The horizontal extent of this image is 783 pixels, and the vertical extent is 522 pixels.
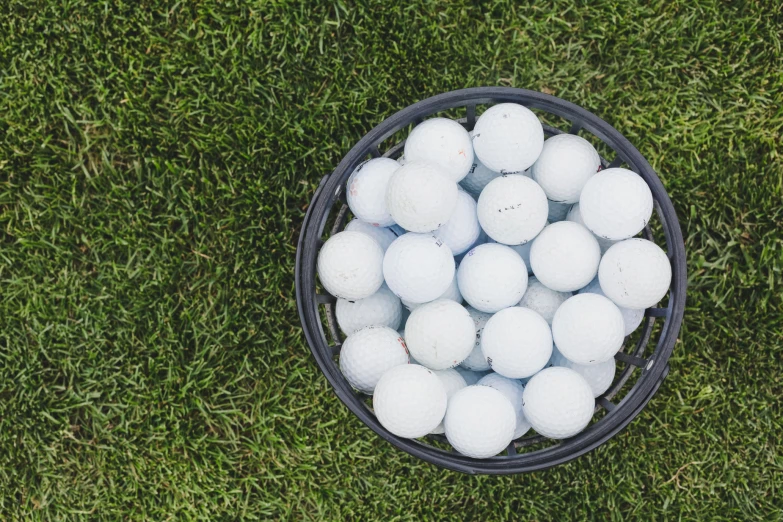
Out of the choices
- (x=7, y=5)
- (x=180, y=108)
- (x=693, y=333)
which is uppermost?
(x=7, y=5)

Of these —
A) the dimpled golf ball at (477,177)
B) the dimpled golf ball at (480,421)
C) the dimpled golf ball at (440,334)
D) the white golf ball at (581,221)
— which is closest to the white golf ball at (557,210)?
the white golf ball at (581,221)

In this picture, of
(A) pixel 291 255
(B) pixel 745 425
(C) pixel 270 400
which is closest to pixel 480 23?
(A) pixel 291 255

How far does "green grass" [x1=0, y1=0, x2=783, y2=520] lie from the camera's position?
192cm

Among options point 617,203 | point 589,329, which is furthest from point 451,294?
point 617,203

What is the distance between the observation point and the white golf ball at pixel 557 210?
1.79m

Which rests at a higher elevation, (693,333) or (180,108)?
(180,108)

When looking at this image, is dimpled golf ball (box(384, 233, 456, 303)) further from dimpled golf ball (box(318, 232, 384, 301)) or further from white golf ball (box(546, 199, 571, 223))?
white golf ball (box(546, 199, 571, 223))

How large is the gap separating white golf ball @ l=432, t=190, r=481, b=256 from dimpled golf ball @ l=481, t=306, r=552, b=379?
23cm

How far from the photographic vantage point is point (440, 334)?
1510 millimetres

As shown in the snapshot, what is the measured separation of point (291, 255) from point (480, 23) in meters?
0.95

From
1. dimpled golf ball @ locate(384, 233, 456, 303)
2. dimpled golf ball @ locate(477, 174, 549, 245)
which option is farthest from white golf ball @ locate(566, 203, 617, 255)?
dimpled golf ball @ locate(384, 233, 456, 303)

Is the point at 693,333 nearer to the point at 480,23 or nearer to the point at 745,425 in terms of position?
the point at 745,425

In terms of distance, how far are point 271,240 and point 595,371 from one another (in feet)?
3.34

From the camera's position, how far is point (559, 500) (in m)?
1.92
